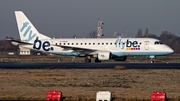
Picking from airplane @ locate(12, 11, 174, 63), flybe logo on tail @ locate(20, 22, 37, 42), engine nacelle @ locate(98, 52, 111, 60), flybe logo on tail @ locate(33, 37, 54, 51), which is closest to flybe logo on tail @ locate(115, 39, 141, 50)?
airplane @ locate(12, 11, 174, 63)

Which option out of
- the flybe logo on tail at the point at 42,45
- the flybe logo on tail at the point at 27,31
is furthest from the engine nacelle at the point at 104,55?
the flybe logo on tail at the point at 27,31

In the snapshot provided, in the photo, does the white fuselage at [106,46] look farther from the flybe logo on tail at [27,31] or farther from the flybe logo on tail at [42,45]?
the flybe logo on tail at [27,31]

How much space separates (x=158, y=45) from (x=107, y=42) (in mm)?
6824

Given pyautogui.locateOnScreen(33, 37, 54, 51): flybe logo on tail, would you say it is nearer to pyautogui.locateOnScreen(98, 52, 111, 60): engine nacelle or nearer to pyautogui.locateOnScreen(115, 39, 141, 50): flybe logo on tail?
pyautogui.locateOnScreen(98, 52, 111, 60): engine nacelle

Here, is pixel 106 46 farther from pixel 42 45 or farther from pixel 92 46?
pixel 42 45

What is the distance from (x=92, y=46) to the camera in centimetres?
6378

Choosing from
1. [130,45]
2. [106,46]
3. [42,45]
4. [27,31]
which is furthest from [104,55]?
[27,31]

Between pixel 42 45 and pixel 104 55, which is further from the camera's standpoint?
pixel 42 45

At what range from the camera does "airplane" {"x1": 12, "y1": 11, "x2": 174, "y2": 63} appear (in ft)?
200

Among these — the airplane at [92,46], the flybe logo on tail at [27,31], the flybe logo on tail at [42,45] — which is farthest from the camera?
the flybe logo on tail at [27,31]

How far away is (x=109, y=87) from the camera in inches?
1103

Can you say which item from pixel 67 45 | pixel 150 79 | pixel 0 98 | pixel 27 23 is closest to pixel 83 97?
pixel 0 98

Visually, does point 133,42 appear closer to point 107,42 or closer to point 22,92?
point 107,42

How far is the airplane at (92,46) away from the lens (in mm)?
61094
